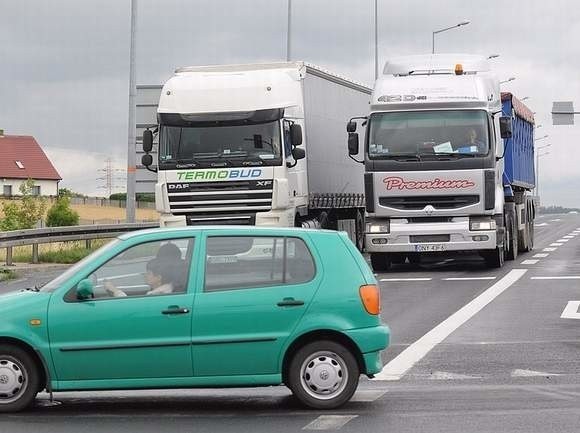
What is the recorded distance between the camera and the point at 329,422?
373 inches

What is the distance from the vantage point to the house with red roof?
128 metres

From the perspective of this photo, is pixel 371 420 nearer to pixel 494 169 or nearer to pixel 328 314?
pixel 328 314

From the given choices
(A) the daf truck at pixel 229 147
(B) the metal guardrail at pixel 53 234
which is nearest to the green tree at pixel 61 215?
(B) the metal guardrail at pixel 53 234

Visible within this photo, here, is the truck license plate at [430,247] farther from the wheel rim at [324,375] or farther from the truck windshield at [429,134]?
the wheel rim at [324,375]

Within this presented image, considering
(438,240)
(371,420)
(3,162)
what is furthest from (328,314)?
(3,162)

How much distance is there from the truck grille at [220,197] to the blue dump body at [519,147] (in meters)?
5.17

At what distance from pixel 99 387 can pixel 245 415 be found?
1.07 metres

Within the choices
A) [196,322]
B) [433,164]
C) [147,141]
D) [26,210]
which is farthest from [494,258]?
[26,210]

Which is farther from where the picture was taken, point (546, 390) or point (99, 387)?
point (546, 390)

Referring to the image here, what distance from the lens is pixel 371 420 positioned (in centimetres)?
955

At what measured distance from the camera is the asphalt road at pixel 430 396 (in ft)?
30.9

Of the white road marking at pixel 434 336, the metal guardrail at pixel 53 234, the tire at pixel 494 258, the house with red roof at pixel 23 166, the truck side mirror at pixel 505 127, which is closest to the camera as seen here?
the white road marking at pixel 434 336

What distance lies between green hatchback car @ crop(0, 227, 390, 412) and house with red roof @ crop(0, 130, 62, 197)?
389 feet

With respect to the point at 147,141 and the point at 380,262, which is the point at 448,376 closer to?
the point at 147,141
